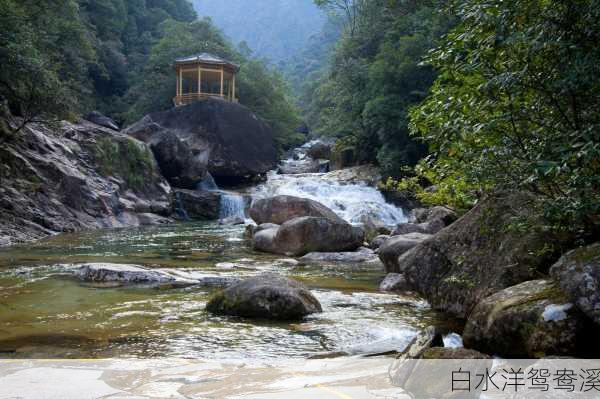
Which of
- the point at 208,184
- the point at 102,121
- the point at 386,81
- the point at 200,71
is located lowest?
the point at 208,184

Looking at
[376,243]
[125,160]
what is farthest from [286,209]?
[125,160]

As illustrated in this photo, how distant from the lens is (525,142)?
4160 mm

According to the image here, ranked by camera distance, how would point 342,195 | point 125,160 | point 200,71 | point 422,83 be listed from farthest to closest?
point 200,71 < point 422,83 < point 342,195 < point 125,160

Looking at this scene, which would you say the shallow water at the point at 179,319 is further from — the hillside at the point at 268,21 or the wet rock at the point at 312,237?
the hillside at the point at 268,21

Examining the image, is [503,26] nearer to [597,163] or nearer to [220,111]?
[597,163]

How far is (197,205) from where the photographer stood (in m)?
24.9

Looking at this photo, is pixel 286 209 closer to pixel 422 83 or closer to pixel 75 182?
pixel 75 182

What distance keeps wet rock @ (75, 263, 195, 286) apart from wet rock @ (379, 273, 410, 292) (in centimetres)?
277

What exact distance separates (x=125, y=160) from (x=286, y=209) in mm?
9474

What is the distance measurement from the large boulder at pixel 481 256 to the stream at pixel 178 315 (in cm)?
34

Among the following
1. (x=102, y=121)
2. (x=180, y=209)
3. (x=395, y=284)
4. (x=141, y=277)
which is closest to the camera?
(x=395, y=284)

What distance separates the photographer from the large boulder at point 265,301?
19.3 ft

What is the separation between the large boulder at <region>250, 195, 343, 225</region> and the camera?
16.2 m

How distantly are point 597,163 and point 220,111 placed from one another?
27.5 metres
